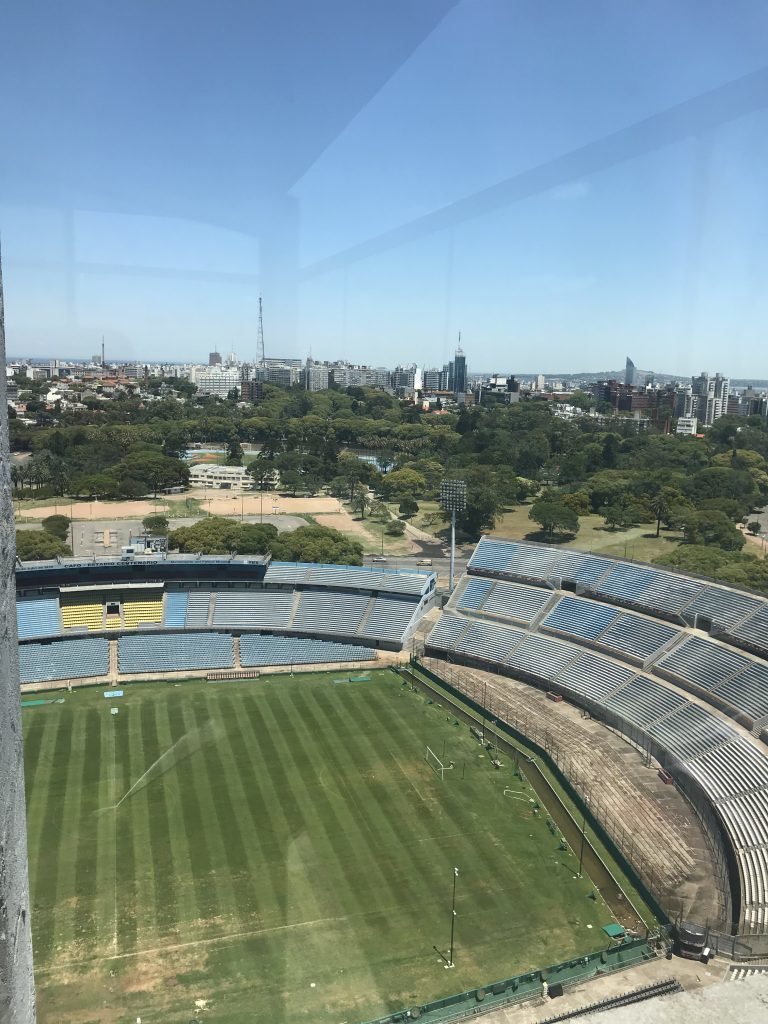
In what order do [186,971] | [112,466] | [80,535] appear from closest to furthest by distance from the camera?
[186,971] → [80,535] → [112,466]

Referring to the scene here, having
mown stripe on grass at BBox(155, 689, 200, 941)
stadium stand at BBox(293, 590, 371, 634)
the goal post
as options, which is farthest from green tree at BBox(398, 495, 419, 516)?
the goal post

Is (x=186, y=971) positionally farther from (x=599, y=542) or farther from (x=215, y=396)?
(x=215, y=396)

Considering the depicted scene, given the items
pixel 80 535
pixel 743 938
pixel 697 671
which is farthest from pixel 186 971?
pixel 80 535

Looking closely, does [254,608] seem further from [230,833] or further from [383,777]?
[230,833]

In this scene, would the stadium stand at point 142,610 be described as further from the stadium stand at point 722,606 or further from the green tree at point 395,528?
the green tree at point 395,528

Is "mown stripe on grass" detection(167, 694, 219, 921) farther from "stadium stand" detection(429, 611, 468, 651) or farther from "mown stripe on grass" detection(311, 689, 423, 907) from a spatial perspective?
"stadium stand" detection(429, 611, 468, 651)

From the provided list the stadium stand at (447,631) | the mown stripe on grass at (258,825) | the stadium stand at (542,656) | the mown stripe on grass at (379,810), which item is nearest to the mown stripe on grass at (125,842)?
the mown stripe on grass at (258,825)
